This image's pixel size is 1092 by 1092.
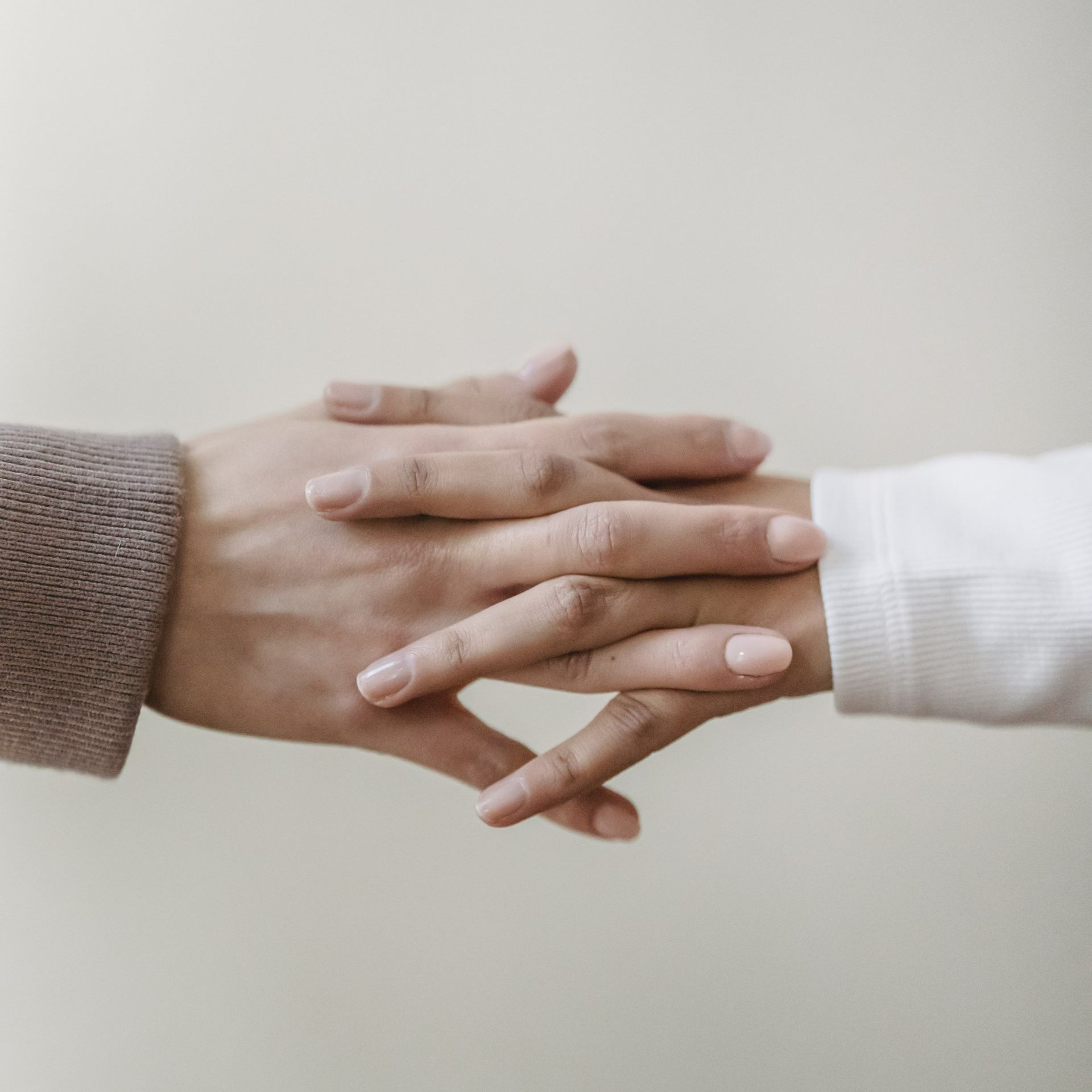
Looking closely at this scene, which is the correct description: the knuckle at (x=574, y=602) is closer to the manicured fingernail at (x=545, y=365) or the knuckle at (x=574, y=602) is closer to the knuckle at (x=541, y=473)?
the knuckle at (x=541, y=473)

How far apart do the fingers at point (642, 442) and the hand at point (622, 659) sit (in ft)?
0.42

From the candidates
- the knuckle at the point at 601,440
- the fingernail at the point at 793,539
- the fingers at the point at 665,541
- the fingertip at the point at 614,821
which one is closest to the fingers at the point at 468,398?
the knuckle at the point at 601,440

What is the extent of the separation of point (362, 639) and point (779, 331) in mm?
945

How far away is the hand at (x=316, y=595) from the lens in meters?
0.96

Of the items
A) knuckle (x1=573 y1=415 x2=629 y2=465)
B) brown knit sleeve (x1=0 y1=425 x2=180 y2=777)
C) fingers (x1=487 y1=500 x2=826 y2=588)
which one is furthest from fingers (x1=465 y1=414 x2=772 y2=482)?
brown knit sleeve (x1=0 y1=425 x2=180 y2=777)

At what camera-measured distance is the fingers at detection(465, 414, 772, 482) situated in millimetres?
1048

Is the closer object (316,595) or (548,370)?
(316,595)

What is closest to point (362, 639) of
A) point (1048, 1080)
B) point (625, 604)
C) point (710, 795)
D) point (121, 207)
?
point (625, 604)

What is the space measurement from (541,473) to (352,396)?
25 centimetres

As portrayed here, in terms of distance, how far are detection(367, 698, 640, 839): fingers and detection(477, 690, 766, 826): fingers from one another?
0.06 m

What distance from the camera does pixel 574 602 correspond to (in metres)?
0.92

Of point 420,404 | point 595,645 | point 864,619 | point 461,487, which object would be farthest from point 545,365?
point 864,619

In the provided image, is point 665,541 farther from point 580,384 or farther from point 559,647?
point 580,384

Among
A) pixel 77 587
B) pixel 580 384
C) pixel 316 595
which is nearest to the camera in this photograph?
pixel 77 587
